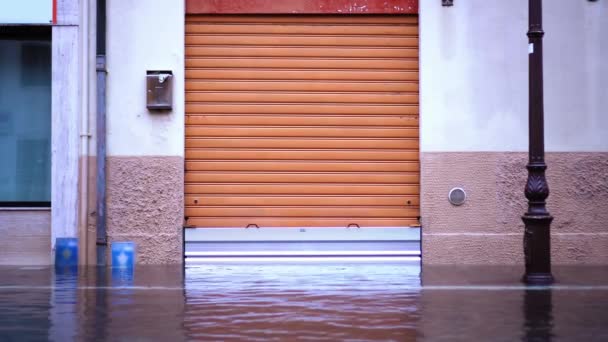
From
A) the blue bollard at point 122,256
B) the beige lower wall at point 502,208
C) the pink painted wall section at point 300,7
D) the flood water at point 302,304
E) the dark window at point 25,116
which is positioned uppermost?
the pink painted wall section at point 300,7

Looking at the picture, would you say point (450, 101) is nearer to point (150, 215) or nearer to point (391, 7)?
point (391, 7)

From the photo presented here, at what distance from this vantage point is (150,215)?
13656 millimetres

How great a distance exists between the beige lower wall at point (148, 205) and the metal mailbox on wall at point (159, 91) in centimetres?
86

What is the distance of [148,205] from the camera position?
44.9ft

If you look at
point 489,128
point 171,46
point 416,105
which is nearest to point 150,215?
point 171,46

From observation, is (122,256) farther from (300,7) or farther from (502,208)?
(502,208)

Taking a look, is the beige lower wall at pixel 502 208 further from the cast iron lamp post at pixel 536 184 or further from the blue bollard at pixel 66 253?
the blue bollard at pixel 66 253

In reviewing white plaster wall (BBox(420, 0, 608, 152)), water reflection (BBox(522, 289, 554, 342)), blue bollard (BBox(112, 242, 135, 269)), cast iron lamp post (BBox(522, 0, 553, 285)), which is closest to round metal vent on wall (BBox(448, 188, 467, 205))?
white plaster wall (BBox(420, 0, 608, 152))

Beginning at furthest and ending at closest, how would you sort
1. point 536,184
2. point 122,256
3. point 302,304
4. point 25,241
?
point 25,241
point 122,256
point 536,184
point 302,304

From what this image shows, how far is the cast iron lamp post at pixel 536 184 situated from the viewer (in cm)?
1100

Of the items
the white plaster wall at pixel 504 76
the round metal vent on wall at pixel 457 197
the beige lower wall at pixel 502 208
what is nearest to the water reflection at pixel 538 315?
the beige lower wall at pixel 502 208

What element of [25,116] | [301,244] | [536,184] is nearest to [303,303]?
[536,184]

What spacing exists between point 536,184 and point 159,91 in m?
6.10

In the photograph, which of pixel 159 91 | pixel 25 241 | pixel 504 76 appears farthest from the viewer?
pixel 504 76
